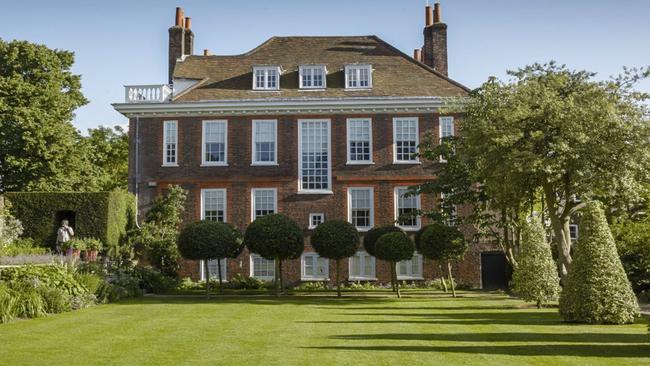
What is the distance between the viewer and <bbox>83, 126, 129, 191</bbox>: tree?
3884cm

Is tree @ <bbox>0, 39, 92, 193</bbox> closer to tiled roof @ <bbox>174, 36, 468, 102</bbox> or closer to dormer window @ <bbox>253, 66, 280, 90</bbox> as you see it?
tiled roof @ <bbox>174, 36, 468, 102</bbox>

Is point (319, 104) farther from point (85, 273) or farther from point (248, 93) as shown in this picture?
point (85, 273)

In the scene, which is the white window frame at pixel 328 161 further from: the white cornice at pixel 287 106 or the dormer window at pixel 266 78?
the dormer window at pixel 266 78

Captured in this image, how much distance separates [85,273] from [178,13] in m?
18.4

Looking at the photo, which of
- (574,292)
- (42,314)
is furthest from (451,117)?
(42,314)

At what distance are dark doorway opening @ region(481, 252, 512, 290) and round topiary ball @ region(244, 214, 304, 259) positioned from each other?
11386 millimetres

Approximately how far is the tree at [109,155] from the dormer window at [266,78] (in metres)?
11.1

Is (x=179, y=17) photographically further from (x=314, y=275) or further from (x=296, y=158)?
(x=314, y=275)

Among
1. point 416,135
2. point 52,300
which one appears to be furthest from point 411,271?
point 52,300

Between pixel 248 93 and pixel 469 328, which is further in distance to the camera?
pixel 248 93

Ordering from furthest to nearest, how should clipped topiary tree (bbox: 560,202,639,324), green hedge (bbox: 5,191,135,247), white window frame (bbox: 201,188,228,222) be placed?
white window frame (bbox: 201,188,228,222), green hedge (bbox: 5,191,135,247), clipped topiary tree (bbox: 560,202,639,324)

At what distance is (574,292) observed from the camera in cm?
1473

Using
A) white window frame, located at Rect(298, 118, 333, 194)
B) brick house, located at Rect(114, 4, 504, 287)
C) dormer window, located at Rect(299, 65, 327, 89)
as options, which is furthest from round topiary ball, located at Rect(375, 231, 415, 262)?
dormer window, located at Rect(299, 65, 327, 89)

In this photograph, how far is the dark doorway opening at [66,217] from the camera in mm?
28141
